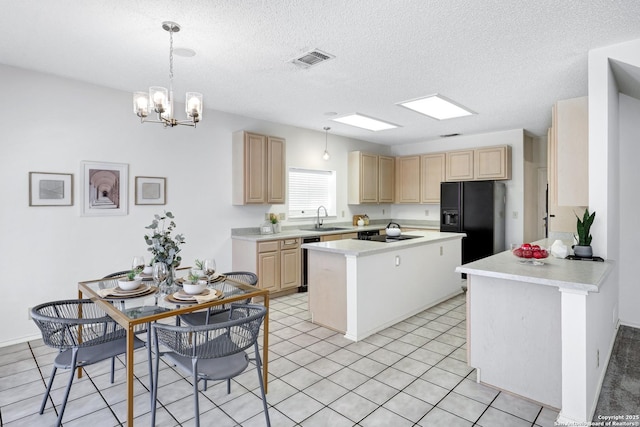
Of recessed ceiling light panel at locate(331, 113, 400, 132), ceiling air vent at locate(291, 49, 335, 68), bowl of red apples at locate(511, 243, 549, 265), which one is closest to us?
A: bowl of red apples at locate(511, 243, 549, 265)

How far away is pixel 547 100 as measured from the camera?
4.12 meters

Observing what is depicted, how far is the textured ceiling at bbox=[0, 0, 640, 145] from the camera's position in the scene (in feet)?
7.38

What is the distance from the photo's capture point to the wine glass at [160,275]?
7.55 feet

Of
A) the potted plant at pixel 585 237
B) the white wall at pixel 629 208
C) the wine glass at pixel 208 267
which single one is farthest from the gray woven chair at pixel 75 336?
the white wall at pixel 629 208

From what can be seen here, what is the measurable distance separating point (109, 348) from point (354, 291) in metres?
2.01

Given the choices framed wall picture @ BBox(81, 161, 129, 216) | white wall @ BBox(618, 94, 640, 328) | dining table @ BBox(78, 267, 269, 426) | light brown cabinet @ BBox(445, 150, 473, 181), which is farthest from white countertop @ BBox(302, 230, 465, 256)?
light brown cabinet @ BBox(445, 150, 473, 181)

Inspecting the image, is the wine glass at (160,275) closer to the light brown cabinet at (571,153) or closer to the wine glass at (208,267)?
the wine glass at (208,267)

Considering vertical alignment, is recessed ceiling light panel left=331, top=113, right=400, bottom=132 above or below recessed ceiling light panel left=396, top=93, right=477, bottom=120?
above

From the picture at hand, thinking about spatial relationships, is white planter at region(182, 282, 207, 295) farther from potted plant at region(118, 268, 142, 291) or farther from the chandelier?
the chandelier

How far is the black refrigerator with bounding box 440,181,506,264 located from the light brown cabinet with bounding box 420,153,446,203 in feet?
1.42

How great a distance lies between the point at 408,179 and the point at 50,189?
5764 millimetres

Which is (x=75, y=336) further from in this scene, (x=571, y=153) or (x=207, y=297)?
(x=571, y=153)

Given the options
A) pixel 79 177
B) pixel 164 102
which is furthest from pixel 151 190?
pixel 164 102

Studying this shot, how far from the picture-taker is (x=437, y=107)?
14.8 ft
